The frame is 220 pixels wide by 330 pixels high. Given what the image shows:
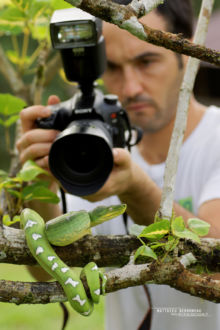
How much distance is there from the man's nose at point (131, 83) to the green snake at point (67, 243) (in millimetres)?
756

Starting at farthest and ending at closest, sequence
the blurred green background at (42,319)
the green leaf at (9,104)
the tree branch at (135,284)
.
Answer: the blurred green background at (42,319)
the green leaf at (9,104)
the tree branch at (135,284)

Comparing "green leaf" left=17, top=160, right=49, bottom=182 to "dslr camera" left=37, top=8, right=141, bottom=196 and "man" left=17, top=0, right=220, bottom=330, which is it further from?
"man" left=17, top=0, right=220, bottom=330

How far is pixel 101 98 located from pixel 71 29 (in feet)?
0.86

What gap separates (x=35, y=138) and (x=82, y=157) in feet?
0.50

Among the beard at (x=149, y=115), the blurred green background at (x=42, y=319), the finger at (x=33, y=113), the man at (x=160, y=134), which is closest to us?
the finger at (x=33, y=113)

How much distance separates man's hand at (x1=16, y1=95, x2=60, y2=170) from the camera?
1008 mm

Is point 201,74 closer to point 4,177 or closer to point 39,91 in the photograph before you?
point 39,91

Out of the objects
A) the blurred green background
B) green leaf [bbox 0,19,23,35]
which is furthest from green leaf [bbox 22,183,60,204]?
the blurred green background

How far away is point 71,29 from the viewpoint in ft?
2.51

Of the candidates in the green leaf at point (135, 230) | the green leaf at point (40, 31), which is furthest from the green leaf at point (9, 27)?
the green leaf at point (135, 230)

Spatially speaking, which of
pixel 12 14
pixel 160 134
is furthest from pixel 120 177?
pixel 160 134

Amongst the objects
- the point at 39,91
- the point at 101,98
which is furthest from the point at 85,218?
the point at 39,91

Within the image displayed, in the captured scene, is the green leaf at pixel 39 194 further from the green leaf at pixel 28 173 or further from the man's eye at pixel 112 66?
the man's eye at pixel 112 66

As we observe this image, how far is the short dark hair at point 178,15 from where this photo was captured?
1.41 meters
